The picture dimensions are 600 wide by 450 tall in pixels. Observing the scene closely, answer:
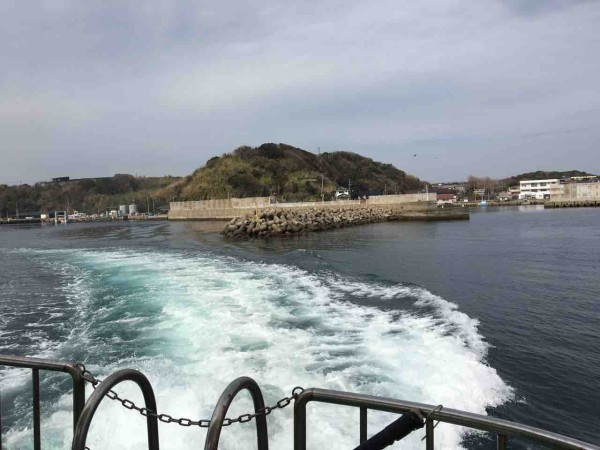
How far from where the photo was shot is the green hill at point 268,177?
305ft

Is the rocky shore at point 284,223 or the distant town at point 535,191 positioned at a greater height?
the distant town at point 535,191

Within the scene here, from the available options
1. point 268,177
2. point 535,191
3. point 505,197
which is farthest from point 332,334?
point 505,197

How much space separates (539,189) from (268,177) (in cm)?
8403

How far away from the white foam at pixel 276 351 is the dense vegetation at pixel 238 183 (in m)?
A: 78.8

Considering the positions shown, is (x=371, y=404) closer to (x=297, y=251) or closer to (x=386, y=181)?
(x=297, y=251)

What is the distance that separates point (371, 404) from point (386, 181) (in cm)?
14332

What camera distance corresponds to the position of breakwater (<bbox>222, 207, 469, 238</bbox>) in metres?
33.7

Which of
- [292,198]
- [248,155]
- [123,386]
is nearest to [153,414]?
[123,386]

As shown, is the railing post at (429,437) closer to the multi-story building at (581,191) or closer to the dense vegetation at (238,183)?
the dense vegetation at (238,183)

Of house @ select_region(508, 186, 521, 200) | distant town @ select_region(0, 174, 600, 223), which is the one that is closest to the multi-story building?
distant town @ select_region(0, 174, 600, 223)

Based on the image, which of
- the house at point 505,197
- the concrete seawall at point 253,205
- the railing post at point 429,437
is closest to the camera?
the railing post at point 429,437

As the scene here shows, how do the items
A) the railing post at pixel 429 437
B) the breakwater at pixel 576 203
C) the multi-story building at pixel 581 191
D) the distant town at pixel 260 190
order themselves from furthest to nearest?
the multi-story building at pixel 581 191, the breakwater at pixel 576 203, the distant town at pixel 260 190, the railing post at pixel 429 437

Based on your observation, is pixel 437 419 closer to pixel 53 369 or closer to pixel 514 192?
pixel 53 369

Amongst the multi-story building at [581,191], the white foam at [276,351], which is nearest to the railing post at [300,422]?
the white foam at [276,351]
